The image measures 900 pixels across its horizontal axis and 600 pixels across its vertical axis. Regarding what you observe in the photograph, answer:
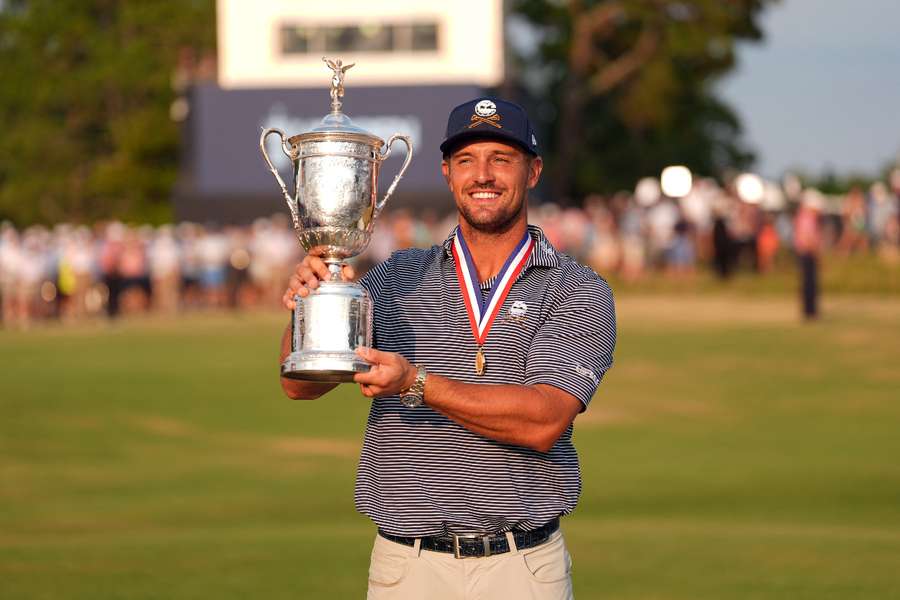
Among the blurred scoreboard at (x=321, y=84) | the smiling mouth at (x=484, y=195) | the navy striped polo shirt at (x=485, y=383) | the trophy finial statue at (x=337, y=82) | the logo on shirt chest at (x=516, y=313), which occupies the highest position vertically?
the blurred scoreboard at (x=321, y=84)

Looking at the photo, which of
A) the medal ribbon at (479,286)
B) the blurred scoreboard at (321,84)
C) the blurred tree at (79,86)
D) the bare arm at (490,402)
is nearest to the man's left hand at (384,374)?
the bare arm at (490,402)

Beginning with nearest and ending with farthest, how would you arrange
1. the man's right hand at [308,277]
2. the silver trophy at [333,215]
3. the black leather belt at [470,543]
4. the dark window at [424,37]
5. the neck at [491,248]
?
the silver trophy at [333,215] → the man's right hand at [308,277] → the black leather belt at [470,543] → the neck at [491,248] → the dark window at [424,37]

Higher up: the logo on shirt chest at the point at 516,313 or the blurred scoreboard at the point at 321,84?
the blurred scoreboard at the point at 321,84

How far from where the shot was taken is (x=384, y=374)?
168 inches

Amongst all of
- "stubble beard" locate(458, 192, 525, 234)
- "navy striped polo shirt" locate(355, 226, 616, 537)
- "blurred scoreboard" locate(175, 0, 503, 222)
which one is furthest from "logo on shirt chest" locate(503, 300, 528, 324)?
"blurred scoreboard" locate(175, 0, 503, 222)

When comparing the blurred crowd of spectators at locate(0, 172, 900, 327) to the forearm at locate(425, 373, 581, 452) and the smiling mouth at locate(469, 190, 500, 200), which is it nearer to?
the smiling mouth at locate(469, 190, 500, 200)

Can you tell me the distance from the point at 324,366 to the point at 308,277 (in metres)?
0.39

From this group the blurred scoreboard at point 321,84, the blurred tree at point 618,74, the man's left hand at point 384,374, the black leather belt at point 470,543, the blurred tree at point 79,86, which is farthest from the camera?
the blurred tree at point 79,86

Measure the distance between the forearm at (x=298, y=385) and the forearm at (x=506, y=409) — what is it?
0.41m

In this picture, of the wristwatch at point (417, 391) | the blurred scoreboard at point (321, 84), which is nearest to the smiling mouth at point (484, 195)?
the wristwatch at point (417, 391)

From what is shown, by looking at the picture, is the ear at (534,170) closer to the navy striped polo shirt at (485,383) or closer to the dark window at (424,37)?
the navy striped polo shirt at (485,383)

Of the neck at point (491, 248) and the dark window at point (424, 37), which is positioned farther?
the dark window at point (424, 37)

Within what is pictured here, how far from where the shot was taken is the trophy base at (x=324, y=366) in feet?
14.2

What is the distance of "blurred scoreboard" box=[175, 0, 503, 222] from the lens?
50.0 m
